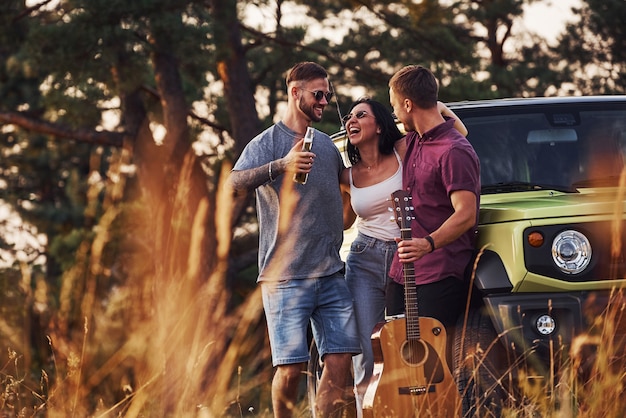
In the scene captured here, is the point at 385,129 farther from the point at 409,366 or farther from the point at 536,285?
the point at 409,366

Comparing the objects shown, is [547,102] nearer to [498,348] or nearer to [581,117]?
[581,117]

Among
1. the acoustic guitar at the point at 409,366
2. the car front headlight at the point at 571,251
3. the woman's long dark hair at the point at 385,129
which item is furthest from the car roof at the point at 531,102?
the acoustic guitar at the point at 409,366

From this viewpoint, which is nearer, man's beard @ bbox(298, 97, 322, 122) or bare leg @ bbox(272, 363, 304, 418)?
bare leg @ bbox(272, 363, 304, 418)

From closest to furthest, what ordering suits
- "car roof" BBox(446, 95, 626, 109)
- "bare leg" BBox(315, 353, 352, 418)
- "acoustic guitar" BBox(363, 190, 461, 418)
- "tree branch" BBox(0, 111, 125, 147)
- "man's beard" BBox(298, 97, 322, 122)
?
"acoustic guitar" BBox(363, 190, 461, 418) → "bare leg" BBox(315, 353, 352, 418) → "man's beard" BBox(298, 97, 322, 122) → "car roof" BBox(446, 95, 626, 109) → "tree branch" BBox(0, 111, 125, 147)

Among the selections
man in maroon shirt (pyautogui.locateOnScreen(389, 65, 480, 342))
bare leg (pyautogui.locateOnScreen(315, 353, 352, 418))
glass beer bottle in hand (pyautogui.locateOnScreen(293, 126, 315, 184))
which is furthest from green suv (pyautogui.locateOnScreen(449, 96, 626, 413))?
glass beer bottle in hand (pyautogui.locateOnScreen(293, 126, 315, 184))

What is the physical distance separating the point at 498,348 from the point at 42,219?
20978 mm

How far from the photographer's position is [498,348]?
16.7 ft

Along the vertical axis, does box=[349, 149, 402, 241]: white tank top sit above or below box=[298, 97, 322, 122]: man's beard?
below

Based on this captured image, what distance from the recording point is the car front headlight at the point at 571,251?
5.03m

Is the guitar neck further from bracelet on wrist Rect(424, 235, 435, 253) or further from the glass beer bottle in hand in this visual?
the glass beer bottle in hand

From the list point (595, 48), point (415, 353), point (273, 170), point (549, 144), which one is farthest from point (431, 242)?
point (595, 48)

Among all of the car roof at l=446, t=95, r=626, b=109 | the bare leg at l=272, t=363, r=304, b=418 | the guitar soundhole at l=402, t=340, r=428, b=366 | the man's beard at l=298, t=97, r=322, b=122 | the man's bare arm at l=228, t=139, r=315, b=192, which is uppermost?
the car roof at l=446, t=95, r=626, b=109

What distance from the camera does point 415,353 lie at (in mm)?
4730

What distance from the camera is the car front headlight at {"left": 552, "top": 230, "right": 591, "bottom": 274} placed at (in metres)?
5.03
